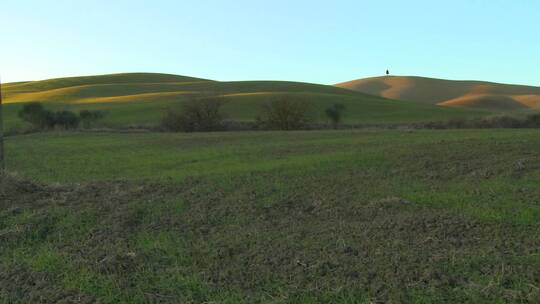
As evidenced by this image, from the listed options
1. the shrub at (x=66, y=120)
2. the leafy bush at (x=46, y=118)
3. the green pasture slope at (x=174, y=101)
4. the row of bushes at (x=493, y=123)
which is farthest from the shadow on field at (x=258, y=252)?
the green pasture slope at (x=174, y=101)

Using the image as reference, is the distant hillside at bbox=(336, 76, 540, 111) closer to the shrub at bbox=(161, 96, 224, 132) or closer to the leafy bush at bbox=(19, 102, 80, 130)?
the shrub at bbox=(161, 96, 224, 132)

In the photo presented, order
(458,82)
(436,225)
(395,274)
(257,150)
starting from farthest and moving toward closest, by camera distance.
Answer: (458,82) → (257,150) → (436,225) → (395,274)

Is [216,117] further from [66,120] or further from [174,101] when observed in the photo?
[174,101]

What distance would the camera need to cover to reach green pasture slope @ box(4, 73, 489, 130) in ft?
234

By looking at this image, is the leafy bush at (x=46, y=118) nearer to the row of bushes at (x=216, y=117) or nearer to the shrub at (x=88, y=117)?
the shrub at (x=88, y=117)

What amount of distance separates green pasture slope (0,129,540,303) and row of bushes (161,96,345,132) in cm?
3502

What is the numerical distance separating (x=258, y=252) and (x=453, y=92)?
138 meters

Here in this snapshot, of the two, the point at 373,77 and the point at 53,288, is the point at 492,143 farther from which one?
the point at 373,77

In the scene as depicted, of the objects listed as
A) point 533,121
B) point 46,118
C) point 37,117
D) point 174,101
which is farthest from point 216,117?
point 174,101

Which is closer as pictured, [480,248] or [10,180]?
[480,248]

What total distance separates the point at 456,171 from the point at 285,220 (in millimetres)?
5391

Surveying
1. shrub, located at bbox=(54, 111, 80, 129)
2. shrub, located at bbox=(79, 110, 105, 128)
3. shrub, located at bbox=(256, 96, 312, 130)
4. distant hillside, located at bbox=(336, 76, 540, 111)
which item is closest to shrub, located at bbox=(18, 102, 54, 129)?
shrub, located at bbox=(54, 111, 80, 129)

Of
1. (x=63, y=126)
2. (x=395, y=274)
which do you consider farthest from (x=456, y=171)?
(x=63, y=126)

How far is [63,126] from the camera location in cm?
5697
